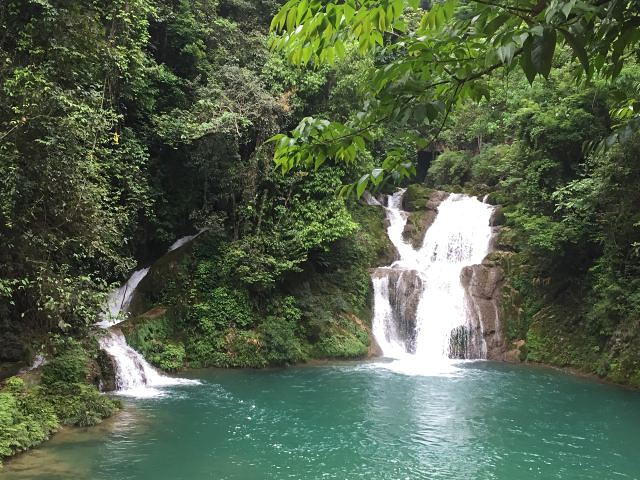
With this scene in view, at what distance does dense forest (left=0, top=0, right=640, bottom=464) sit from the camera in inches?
368

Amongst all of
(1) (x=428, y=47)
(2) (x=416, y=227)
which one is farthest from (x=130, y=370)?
(2) (x=416, y=227)

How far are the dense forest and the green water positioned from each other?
1.12 m

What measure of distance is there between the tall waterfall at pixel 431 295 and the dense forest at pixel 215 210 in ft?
2.84

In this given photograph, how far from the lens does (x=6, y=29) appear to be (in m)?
9.81

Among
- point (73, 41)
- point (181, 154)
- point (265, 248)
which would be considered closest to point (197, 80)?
point (181, 154)

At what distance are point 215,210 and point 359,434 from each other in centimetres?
1063

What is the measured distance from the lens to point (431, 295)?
18906 millimetres

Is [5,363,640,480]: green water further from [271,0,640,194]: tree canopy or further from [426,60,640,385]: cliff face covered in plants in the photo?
[271,0,640,194]: tree canopy

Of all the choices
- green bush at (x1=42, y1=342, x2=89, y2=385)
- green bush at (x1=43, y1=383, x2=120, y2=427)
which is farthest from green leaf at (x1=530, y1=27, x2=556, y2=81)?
green bush at (x1=42, y1=342, x2=89, y2=385)

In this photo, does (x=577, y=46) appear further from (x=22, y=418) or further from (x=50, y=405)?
(x=50, y=405)

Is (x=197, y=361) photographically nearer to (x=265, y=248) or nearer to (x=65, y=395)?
(x=265, y=248)

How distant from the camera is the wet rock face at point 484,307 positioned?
17812mm

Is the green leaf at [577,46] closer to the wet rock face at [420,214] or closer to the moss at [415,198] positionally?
the wet rock face at [420,214]

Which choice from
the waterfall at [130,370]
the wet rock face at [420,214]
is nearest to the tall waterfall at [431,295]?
the wet rock face at [420,214]
